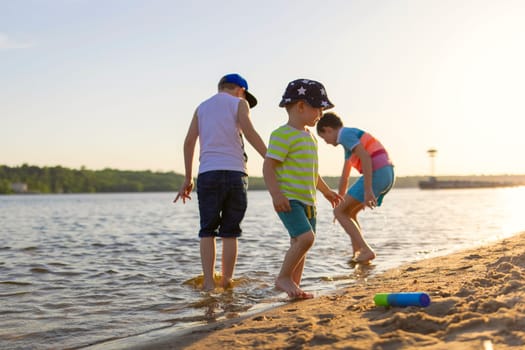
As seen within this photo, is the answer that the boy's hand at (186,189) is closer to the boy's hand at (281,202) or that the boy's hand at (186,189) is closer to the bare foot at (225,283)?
the bare foot at (225,283)

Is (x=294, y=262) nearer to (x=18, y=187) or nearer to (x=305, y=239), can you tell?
(x=305, y=239)

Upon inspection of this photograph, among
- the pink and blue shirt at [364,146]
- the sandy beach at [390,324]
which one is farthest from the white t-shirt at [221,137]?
the pink and blue shirt at [364,146]

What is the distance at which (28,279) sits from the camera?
5969 mm

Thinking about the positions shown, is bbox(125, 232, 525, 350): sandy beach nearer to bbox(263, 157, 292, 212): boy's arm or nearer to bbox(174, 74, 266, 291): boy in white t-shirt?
bbox(263, 157, 292, 212): boy's arm

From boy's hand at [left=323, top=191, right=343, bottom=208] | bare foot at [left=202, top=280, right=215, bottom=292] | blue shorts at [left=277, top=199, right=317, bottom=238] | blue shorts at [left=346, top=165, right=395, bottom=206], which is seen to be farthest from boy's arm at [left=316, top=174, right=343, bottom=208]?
blue shorts at [left=346, top=165, right=395, bottom=206]

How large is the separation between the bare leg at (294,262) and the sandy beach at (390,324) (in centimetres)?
20

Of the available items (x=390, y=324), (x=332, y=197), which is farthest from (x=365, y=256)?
(x=390, y=324)

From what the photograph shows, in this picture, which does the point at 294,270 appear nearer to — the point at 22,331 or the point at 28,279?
the point at 22,331

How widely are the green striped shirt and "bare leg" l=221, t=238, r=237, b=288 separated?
0.91m

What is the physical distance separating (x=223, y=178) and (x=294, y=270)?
0.99 metres

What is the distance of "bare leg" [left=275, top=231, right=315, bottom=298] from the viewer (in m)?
4.49

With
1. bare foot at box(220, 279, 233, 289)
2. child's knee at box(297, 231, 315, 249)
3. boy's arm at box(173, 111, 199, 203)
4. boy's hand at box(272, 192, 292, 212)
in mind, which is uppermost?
boy's arm at box(173, 111, 199, 203)

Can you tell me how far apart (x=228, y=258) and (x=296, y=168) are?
1.19 m

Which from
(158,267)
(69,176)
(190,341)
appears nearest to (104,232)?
(158,267)
